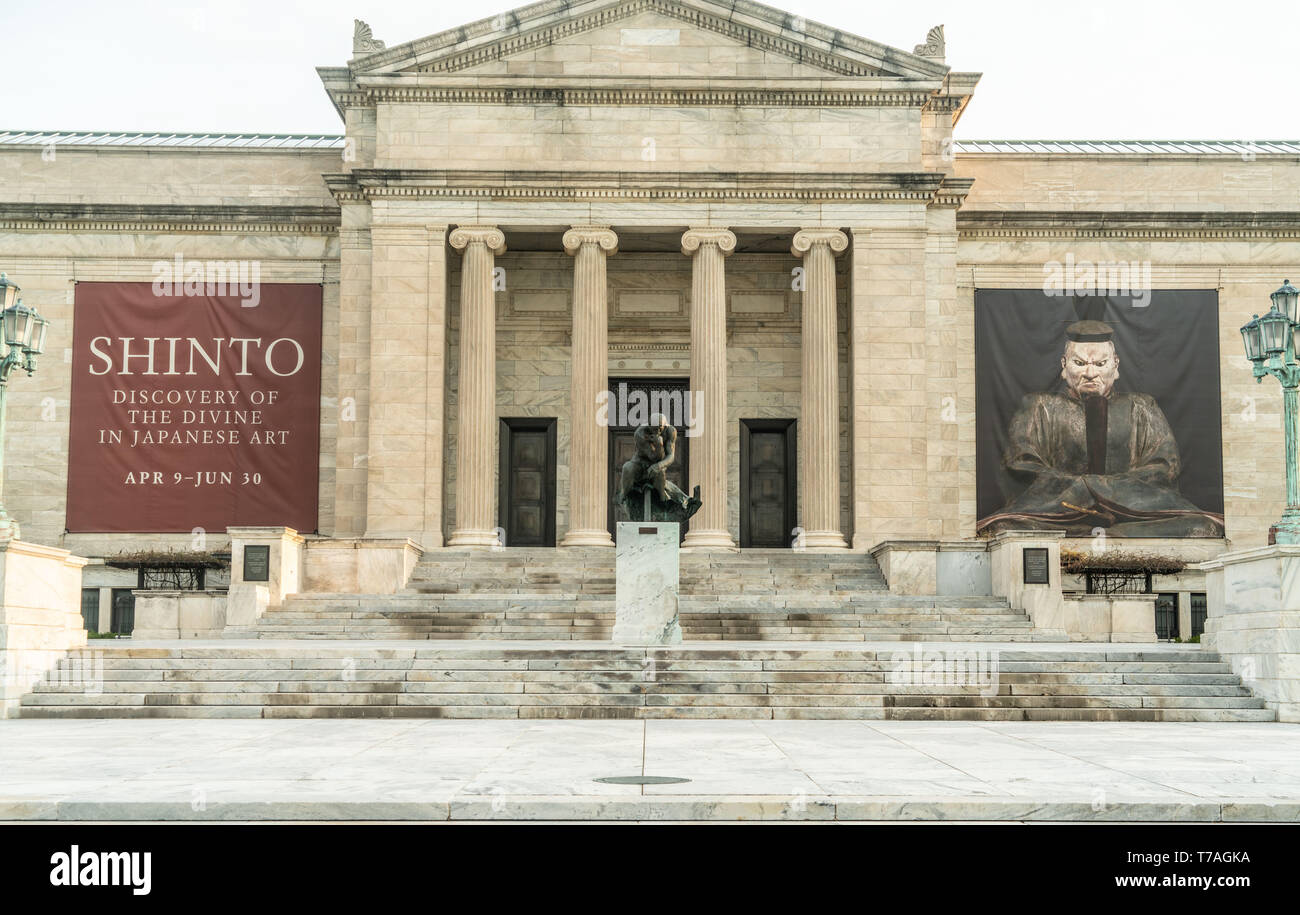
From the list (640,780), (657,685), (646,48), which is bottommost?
(657,685)

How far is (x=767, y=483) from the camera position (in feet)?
127

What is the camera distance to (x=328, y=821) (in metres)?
9.41

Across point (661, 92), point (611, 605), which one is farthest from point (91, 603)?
point (661, 92)

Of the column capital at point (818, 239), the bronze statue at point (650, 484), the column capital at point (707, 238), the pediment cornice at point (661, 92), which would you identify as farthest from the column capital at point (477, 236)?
the bronze statue at point (650, 484)

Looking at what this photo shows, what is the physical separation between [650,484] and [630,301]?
49.6 ft

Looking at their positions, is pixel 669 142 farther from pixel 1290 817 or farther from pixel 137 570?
pixel 1290 817

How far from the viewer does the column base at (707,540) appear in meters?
33.7

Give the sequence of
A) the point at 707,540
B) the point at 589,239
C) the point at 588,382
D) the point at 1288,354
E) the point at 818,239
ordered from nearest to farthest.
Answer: the point at 1288,354
the point at 707,540
the point at 588,382
the point at 589,239
the point at 818,239

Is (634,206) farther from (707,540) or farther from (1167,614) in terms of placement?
(1167,614)

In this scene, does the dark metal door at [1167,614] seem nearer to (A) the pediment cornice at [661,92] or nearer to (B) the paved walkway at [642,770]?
(A) the pediment cornice at [661,92]

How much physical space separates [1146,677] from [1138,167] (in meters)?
24.4

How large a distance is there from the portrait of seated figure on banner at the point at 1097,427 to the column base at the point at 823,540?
528 cm

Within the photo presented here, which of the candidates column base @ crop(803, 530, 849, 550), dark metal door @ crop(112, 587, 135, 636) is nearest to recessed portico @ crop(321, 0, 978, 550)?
column base @ crop(803, 530, 849, 550)

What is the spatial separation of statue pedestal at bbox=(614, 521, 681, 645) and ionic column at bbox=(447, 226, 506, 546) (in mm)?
10797
